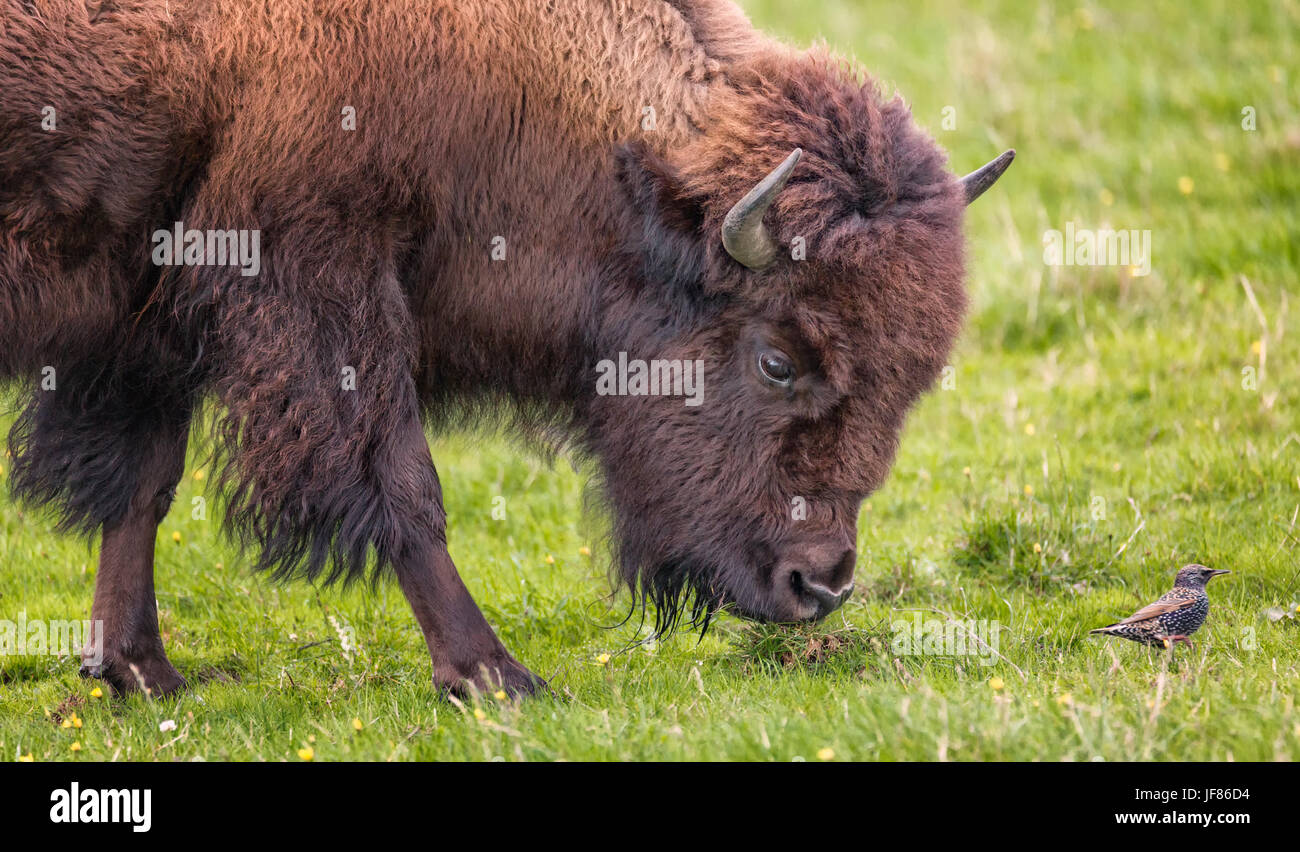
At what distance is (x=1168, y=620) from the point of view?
520 centimetres

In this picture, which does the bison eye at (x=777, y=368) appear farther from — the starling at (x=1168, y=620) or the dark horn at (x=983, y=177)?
the starling at (x=1168, y=620)

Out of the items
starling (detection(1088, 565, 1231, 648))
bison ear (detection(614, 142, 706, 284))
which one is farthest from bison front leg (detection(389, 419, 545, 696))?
starling (detection(1088, 565, 1231, 648))

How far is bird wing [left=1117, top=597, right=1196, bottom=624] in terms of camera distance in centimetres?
525

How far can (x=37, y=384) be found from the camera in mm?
5441

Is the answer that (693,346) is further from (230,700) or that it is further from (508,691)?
(230,700)

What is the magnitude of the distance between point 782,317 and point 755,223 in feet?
1.22

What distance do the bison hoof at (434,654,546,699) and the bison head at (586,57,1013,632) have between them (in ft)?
2.28

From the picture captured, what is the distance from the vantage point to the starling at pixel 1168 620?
17.0 feet

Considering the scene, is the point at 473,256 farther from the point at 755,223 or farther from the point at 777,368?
the point at 777,368

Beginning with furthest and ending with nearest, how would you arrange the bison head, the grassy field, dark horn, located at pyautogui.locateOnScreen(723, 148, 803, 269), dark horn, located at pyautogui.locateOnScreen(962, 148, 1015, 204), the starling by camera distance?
dark horn, located at pyautogui.locateOnScreen(962, 148, 1015, 204) < the starling < the bison head < dark horn, located at pyautogui.locateOnScreen(723, 148, 803, 269) < the grassy field

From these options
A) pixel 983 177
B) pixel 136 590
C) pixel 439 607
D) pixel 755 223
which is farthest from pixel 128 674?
pixel 983 177

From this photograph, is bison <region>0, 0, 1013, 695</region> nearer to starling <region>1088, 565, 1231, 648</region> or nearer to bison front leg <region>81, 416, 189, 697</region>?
bison front leg <region>81, 416, 189, 697</region>
